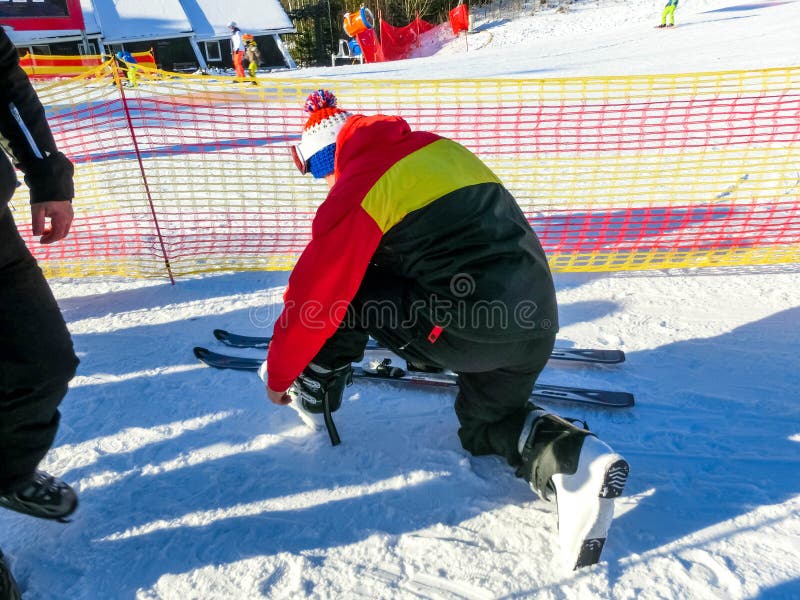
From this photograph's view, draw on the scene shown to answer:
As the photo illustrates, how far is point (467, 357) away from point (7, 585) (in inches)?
61.0

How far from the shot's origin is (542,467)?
6.01 feet

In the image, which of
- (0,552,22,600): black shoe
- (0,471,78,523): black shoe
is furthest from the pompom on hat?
(0,552,22,600): black shoe

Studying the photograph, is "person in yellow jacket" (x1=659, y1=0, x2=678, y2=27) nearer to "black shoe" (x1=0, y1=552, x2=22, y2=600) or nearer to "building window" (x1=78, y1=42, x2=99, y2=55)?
"black shoe" (x1=0, y1=552, x2=22, y2=600)

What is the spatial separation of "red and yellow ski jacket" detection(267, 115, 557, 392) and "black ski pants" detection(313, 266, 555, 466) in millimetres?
127

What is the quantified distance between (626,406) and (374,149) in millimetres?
1642

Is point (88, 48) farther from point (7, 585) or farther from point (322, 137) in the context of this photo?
point (7, 585)

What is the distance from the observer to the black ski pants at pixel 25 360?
4.88 ft

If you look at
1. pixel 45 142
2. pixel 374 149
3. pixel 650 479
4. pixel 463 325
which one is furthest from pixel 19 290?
pixel 650 479

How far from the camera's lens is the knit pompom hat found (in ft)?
6.19

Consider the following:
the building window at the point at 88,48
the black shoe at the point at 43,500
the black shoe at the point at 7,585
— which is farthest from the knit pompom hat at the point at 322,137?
the building window at the point at 88,48

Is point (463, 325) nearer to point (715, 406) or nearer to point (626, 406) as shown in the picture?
point (626, 406)

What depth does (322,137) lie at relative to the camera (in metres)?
1.89

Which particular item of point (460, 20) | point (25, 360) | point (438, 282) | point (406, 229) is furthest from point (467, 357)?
point (460, 20)

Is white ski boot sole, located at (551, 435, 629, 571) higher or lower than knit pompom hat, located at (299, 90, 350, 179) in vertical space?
lower
